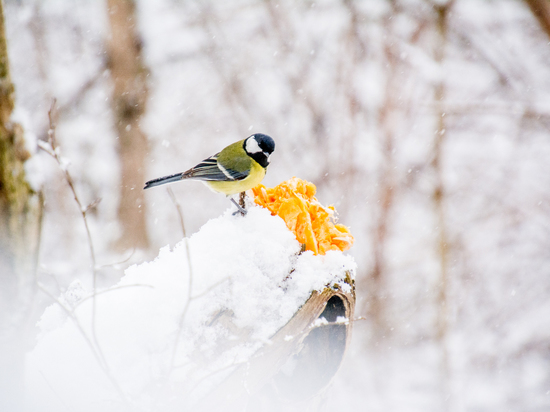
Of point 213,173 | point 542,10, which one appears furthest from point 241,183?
point 542,10

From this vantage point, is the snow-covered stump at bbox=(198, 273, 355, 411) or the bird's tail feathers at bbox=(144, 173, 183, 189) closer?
the snow-covered stump at bbox=(198, 273, 355, 411)

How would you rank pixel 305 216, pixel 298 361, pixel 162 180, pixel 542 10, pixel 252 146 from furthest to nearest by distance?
pixel 542 10 → pixel 252 146 → pixel 162 180 → pixel 298 361 → pixel 305 216

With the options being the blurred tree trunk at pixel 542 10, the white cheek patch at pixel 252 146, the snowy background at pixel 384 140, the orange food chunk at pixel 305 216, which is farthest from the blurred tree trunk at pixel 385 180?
the orange food chunk at pixel 305 216

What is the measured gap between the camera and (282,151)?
15.7ft

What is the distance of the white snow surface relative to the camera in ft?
3.66

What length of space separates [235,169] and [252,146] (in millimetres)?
206

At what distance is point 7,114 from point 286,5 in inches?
196

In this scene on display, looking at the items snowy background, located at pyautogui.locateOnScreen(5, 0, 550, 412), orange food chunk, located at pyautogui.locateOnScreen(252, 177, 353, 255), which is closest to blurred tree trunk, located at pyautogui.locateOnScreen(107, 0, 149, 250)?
snowy background, located at pyautogui.locateOnScreen(5, 0, 550, 412)

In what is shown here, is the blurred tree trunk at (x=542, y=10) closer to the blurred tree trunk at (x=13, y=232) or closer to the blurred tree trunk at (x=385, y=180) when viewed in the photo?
the blurred tree trunk at (x=385, y=180)

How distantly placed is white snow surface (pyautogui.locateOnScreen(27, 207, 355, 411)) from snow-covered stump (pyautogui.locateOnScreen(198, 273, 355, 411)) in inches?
1.6

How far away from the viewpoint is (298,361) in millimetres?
1660

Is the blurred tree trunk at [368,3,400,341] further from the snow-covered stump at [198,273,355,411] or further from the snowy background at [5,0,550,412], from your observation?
the snow-covered stump at [198,273,355,411]

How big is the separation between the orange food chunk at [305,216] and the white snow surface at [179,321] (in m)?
0.05

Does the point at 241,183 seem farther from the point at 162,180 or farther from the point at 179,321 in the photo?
the point at 179,321
